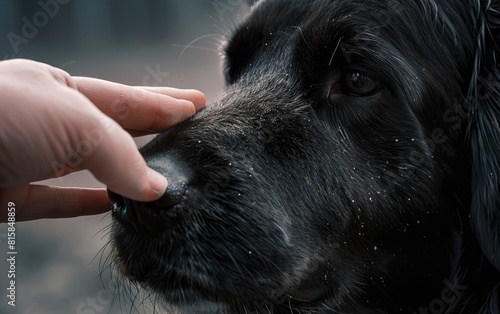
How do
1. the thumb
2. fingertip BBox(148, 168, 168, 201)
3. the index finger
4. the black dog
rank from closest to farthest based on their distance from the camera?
the thumb < fingertip BBox(148, 168, 168, 201) < the black dog < the index finger

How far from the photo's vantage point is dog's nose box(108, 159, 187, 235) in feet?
7.41

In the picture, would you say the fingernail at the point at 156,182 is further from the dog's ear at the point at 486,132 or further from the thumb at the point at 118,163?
the dog's ear at the point at 486,132

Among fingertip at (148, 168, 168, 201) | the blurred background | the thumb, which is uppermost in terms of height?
the thumb

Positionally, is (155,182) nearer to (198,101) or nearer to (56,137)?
(56,137)

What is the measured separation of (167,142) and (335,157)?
27.3 inches

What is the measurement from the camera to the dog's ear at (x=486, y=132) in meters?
2.76

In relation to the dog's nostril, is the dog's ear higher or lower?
higher

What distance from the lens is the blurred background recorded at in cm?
573

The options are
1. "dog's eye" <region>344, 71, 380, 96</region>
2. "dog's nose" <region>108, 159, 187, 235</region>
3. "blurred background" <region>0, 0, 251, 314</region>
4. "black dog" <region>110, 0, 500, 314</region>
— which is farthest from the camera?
"blurred background" <region>0, 0, 251, 314</region>

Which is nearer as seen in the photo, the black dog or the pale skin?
the pale skin

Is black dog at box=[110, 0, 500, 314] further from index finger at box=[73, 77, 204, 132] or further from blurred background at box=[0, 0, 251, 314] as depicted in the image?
blurred background at box=[0, 0, 251, 314]

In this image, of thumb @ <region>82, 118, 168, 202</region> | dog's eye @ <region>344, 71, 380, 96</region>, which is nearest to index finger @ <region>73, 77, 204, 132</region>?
dog's eye @ <region>344, 71, 380, 96</region>

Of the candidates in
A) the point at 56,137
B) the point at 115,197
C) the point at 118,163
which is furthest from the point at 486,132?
the point at 56,137

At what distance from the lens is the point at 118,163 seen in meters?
1.75
